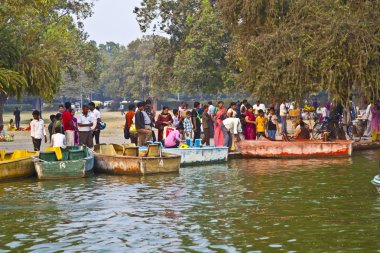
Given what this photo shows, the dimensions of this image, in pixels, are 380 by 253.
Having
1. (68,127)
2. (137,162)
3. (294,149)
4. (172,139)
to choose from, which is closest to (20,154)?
(68,127)

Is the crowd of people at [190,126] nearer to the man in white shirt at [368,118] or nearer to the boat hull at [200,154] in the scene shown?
the boat hull at [200,154]

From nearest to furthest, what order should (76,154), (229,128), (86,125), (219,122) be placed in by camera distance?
(76,154) < (86,125) < (219,122) < (229,128)

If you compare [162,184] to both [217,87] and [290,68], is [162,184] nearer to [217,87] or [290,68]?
[290,68]

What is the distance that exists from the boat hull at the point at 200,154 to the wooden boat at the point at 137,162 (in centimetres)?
126

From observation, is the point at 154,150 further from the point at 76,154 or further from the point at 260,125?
the point at 260,125

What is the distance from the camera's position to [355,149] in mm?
31188

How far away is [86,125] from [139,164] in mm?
4425

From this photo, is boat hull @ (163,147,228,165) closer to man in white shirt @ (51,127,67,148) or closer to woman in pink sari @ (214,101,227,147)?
woman in pink sari @ (214,101,227,147)

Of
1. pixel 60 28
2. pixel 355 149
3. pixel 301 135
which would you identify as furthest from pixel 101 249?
pixel 60 28

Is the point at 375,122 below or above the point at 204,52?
below

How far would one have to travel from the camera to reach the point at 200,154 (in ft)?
84.7

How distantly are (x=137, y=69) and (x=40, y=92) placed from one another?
109m

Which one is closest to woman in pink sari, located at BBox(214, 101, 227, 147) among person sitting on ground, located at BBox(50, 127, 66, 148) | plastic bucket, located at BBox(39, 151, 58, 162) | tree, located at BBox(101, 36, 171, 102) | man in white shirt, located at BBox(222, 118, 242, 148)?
man in white shirt, located at BBox(222, 118, 242, 148)

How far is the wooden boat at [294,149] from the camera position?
1097 inches
